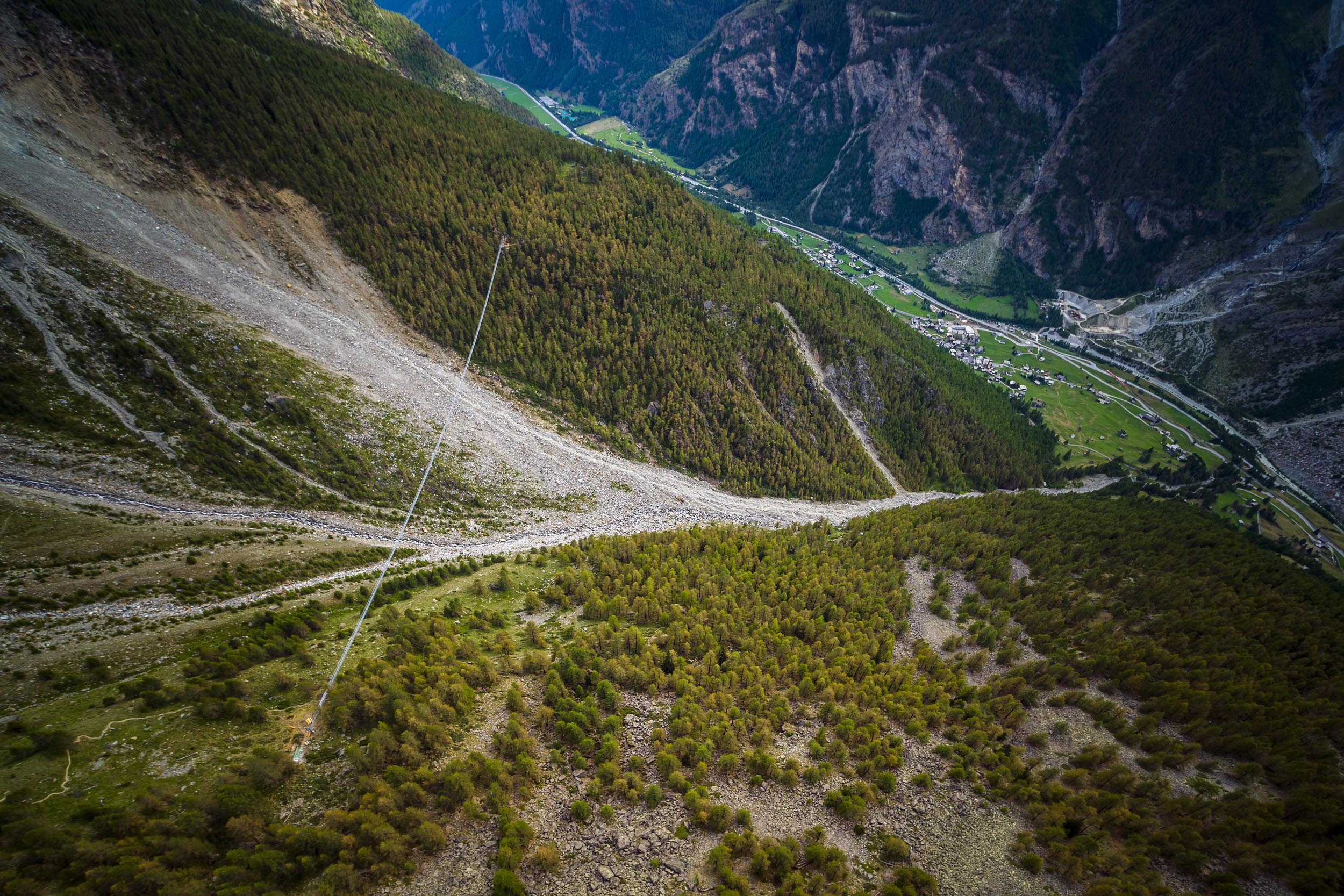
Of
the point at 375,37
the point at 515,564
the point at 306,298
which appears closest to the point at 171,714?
the point at 515,564

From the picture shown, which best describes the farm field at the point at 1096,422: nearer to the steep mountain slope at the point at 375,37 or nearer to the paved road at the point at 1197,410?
the paved road at the point at 1197,410

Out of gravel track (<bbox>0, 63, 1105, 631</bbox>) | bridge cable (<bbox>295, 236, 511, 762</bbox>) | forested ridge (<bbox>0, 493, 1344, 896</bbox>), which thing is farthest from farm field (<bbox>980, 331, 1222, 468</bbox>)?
bridge cable (<bbox>295, 236, 511, 762</bbox>)

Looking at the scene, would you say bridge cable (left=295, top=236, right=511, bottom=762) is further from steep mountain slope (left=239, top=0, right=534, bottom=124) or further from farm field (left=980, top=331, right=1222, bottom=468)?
farm field (left=980, top=331, right=1222, bottom=468)

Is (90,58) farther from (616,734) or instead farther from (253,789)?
(616,734)

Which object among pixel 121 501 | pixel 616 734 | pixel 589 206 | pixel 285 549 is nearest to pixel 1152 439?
pixel 589 206

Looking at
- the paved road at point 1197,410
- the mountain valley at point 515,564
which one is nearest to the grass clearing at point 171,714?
the mountain valley at point 515,564

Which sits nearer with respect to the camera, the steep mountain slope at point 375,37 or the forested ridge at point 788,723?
the forested ridge at point 788,723
